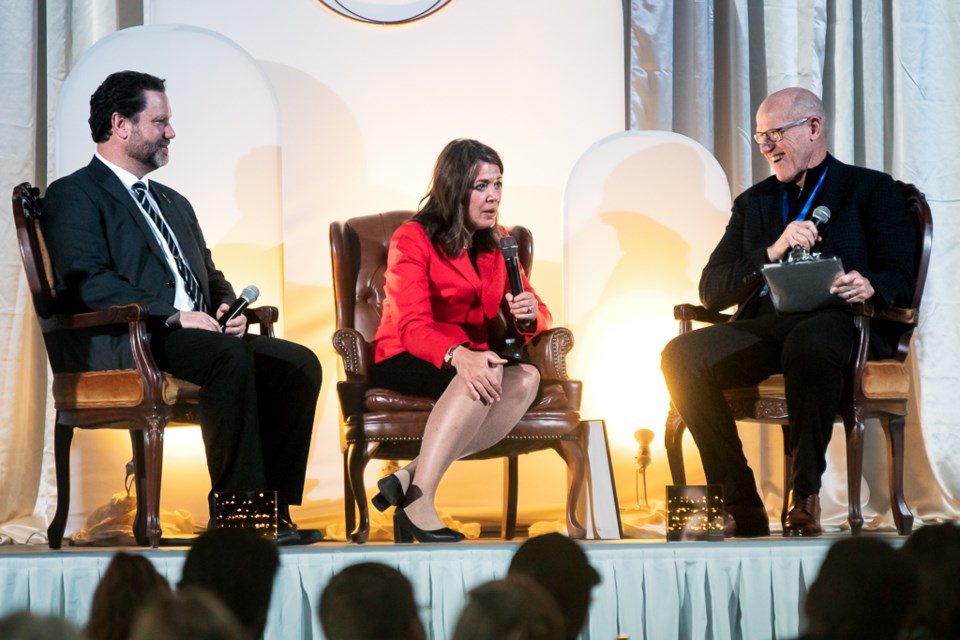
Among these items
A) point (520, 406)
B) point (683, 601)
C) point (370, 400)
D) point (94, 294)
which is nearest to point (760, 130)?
point (520, 406)

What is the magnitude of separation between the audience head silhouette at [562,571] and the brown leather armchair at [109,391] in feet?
5.92

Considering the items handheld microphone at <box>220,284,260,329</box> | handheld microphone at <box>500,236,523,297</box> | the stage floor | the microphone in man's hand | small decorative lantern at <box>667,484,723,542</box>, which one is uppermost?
the microphone in man's hand

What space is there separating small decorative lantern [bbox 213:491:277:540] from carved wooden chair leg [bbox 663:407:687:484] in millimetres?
1552

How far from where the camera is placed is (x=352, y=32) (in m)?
4.50

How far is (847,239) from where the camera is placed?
3490mm

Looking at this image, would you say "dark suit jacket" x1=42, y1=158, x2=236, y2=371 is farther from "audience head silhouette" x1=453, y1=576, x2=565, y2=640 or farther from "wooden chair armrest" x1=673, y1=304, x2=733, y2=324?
"audience head silhouette" x1=453, y1=576, x2=565, y2=640

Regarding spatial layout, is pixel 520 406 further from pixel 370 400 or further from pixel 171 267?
pixel 171 267

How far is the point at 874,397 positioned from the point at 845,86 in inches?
68.8

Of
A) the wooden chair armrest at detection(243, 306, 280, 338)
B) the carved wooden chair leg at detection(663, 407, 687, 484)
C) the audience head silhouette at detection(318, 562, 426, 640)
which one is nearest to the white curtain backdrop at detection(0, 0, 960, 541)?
the carved wooden chair leg at detection(663, 407, 687, 484)

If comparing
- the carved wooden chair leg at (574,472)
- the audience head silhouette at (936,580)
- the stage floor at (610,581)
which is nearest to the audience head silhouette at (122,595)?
the audience head silhouette at (936,580)

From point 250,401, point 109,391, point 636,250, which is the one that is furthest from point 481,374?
point 636,250

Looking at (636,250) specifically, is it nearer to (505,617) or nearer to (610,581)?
(610,581)

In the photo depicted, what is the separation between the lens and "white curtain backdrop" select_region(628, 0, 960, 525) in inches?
179

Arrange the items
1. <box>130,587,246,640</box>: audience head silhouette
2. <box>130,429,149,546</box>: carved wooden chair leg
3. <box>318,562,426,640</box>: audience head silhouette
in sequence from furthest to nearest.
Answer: <box>130,429,149,546</box>: carved wooden chair leg
<box>318,562,426,640</box>: audience head silhouette
<box>130,587,246,640</box>: audience head silhouette
